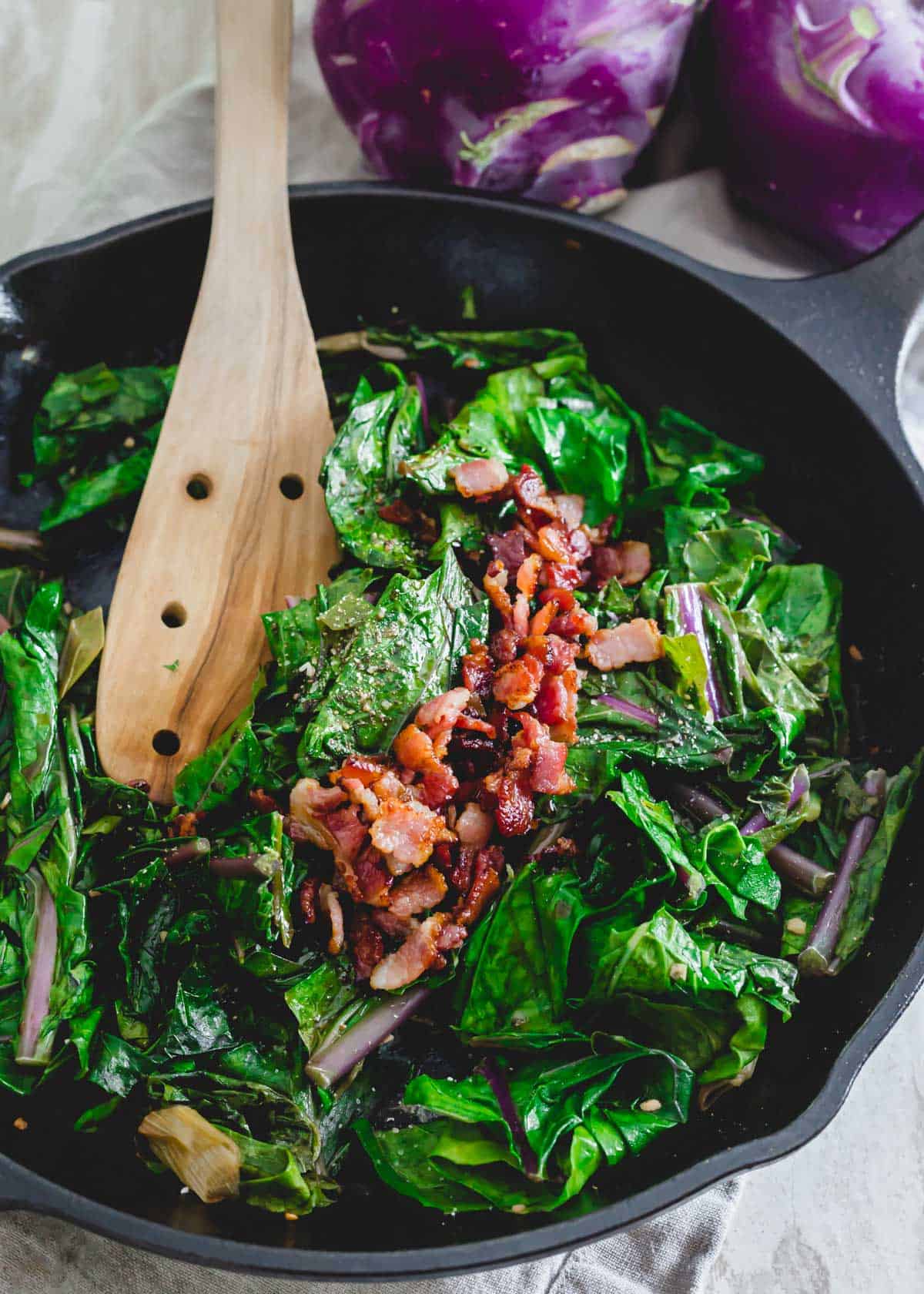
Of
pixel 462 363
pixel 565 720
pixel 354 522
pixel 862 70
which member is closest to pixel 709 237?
pixel 862 70

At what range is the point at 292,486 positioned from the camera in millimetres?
2617

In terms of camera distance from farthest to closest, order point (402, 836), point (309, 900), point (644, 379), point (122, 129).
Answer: point (122, 129) → point (644, 379) → point (309, 900) → point (402, 836)

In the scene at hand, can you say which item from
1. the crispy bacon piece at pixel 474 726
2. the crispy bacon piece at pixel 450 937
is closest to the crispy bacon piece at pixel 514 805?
the crispy bacon piece at pixel 474 726

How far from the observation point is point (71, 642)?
101 inches

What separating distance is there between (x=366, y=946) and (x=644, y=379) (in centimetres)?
175

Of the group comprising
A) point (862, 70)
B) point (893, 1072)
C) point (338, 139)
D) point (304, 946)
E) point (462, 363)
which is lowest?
point (893, 1072)

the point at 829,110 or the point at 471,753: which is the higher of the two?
the point at 829,110

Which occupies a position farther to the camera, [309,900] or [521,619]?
[521,619]

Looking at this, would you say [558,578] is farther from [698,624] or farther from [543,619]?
[698,624]

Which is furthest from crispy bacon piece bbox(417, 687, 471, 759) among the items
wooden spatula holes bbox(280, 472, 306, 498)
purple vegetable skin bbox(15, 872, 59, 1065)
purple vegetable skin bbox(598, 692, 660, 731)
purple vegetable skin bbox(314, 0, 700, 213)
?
purple vegetable skin bbox(314, 0, 700, 213)

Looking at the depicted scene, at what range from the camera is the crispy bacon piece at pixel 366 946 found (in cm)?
213

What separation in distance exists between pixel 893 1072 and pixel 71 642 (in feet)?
7.65

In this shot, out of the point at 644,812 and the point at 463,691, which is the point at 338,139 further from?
the point at 644,812

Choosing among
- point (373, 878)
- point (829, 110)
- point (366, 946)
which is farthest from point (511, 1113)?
point (829, 110)
